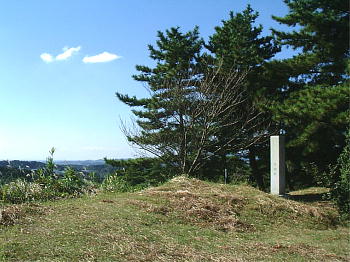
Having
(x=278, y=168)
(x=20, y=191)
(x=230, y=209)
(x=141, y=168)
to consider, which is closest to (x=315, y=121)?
(x=278, y=168)

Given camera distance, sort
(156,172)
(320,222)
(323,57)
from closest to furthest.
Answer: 1. (320,222)
2. (323,57)
3. (156,172)

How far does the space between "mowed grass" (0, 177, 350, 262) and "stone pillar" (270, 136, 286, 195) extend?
2.20m

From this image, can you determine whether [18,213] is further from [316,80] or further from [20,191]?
[316,80]

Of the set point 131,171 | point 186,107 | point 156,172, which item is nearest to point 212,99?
point 186,107

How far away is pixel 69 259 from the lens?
473 cm

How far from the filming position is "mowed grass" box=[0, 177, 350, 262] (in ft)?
17.0

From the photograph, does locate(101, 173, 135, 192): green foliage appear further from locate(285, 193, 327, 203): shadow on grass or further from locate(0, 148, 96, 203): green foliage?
locate(285, 193, 327, 203): shadow on grass

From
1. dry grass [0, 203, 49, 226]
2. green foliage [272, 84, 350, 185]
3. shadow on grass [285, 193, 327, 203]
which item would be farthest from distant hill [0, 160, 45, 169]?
shadow on grass [285, 193, 327, 203]

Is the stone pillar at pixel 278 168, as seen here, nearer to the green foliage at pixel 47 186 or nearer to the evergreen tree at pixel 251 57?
the evergreen tree at pixel 251 57

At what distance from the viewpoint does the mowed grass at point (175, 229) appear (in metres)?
5.18

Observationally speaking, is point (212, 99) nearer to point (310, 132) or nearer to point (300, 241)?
point (310, 132)

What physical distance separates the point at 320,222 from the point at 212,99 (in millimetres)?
7562

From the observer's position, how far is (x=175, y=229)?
22.1 feet

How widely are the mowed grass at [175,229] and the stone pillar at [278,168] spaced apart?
7.20 feet
